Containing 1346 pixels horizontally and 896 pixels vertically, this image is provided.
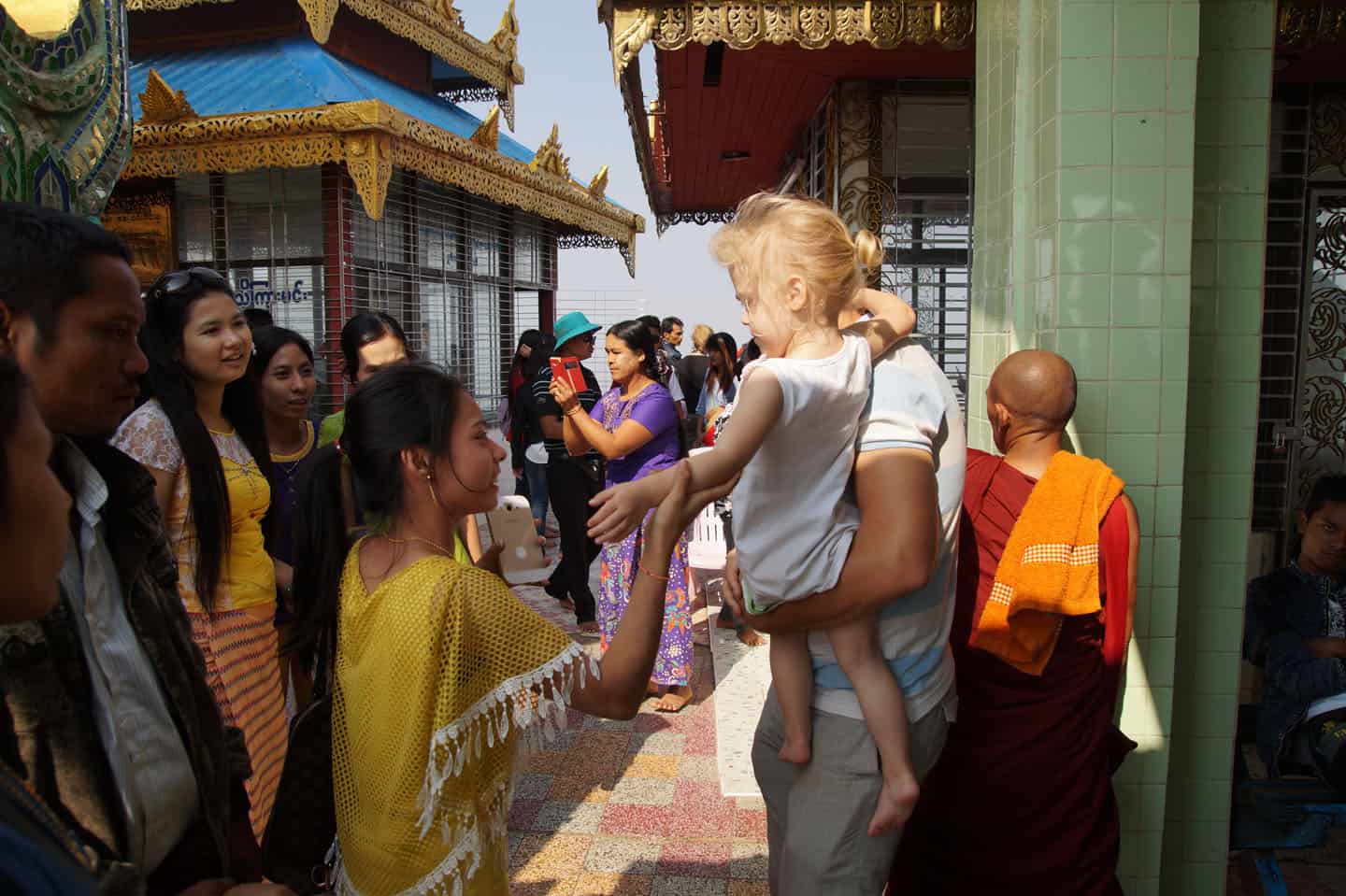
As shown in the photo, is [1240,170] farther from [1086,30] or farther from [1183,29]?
[1086,30]

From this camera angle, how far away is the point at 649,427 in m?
4.33

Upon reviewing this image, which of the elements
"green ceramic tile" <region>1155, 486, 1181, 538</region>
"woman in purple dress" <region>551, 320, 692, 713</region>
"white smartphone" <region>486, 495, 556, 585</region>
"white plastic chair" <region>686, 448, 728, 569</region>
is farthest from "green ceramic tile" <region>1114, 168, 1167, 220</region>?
"white plastic chair" <region>686, 448, 728, 569</region>

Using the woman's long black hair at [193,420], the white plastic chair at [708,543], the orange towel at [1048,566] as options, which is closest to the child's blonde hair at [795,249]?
the orange towel at [1048,566]

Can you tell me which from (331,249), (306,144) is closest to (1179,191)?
(306,144)

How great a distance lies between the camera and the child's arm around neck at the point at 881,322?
5.82 ft

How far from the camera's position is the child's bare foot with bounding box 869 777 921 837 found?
1614mm

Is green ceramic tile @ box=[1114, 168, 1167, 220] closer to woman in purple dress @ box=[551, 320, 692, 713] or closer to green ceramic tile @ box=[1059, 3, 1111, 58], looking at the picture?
green ceramic tile @ box=[1059, 3, 1111, 58]

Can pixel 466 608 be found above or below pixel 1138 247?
below

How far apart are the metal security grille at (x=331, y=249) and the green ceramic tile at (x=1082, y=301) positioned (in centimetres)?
703

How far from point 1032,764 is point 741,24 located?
3.12m

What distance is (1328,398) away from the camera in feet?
16.0

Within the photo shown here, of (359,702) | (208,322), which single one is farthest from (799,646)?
(208,322)

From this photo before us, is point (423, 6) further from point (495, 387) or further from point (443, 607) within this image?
point (443, 607)

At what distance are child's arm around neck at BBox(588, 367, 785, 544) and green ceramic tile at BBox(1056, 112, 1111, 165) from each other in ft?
4.56
